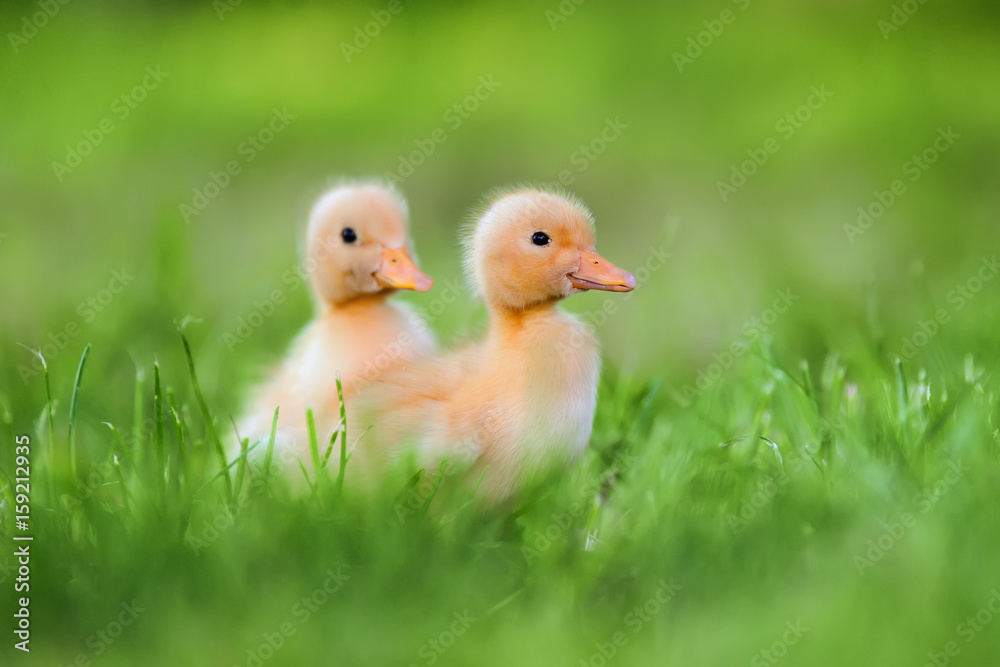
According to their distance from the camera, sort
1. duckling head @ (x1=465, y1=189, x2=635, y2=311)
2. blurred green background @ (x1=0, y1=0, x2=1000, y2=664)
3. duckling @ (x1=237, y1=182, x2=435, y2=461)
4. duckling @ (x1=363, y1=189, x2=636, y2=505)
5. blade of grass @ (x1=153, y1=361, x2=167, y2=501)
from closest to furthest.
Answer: blade of grass @ (x1=153, y1=361, x2=167, y2=501), duckling @ (x1=363, y1=189, x2=636, y2=505), duckling head @ (x1=465, y1=189, x2=635, y2=311), duckling @ (x1=237, y1=182, x2=435, y2=461), blurred green background @ (x1=0, y1=0, x2=1000, y2=664)

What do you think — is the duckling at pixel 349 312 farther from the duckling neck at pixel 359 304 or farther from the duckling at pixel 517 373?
the duckling at pixel 517 373

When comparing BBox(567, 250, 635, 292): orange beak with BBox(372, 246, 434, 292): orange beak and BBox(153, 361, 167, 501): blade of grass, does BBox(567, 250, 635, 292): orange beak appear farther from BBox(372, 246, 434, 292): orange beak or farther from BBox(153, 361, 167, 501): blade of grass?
BBox(153, 361, 167, 501): blade of grass

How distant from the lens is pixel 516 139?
5465 millimetres

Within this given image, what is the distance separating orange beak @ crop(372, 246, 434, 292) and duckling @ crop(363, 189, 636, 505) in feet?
0.50

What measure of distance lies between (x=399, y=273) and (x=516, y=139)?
2864mm

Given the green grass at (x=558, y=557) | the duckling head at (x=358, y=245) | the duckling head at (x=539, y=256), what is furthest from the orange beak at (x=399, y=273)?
the green grass at (x=558, y=557)

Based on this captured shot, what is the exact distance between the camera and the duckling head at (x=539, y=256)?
2451mm

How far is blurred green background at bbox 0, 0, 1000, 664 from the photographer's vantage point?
4.22 metres

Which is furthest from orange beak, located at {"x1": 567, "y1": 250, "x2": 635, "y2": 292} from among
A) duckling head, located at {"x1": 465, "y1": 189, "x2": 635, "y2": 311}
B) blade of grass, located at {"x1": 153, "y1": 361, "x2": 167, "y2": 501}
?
blade of grass, located at {"x1": 153, "y1": 361, "x2": 167, "y2": 501}

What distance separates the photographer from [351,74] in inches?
227

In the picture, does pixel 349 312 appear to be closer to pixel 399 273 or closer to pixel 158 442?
pixel 399 273

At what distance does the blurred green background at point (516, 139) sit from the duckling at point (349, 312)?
2.99ft

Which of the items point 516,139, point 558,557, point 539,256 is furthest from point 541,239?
point 516,139

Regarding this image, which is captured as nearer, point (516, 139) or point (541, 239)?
point (541, 239)
